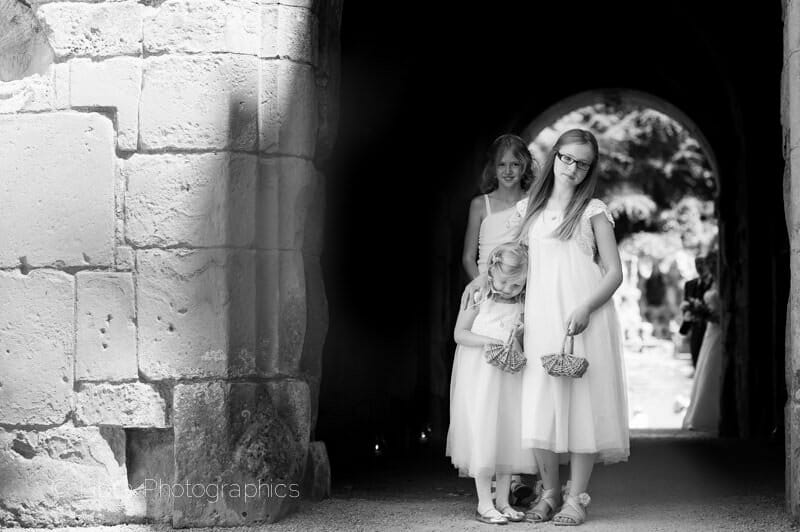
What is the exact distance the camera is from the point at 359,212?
728cm

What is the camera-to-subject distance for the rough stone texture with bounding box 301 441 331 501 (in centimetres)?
496

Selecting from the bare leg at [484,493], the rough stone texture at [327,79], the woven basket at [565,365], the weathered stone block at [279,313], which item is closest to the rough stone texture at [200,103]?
the rough stone texture at [327,79]

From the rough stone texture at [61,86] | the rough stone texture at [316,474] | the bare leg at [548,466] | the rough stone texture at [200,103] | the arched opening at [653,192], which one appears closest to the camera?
the bare leg at [548,466]

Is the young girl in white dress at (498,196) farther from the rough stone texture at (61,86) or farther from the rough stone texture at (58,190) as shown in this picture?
the rough stone texture at (61,86)

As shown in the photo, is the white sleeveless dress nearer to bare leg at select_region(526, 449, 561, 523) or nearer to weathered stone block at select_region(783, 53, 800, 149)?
bare leg at select_region(526, 449, 561, 523)

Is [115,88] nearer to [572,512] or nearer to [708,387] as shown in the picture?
[572,512]

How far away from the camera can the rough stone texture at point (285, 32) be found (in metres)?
4.78

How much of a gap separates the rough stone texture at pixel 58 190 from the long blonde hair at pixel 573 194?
1.73 metres

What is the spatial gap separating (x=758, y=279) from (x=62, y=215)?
6.62 meters

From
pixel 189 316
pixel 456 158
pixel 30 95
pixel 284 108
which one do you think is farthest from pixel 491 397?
pixel 456 158

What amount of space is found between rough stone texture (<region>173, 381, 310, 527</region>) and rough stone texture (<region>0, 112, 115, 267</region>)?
74cm

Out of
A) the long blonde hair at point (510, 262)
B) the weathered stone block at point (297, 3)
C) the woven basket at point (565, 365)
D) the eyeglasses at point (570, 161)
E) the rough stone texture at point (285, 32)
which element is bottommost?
the woven basket at point (565, 365)

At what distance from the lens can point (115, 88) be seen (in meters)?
4.80

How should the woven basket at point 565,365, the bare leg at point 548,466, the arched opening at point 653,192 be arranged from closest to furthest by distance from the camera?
1. the woven basket at point 565,365
2. the bare leg at point 548,466
3. the arched opening at point 653,192
